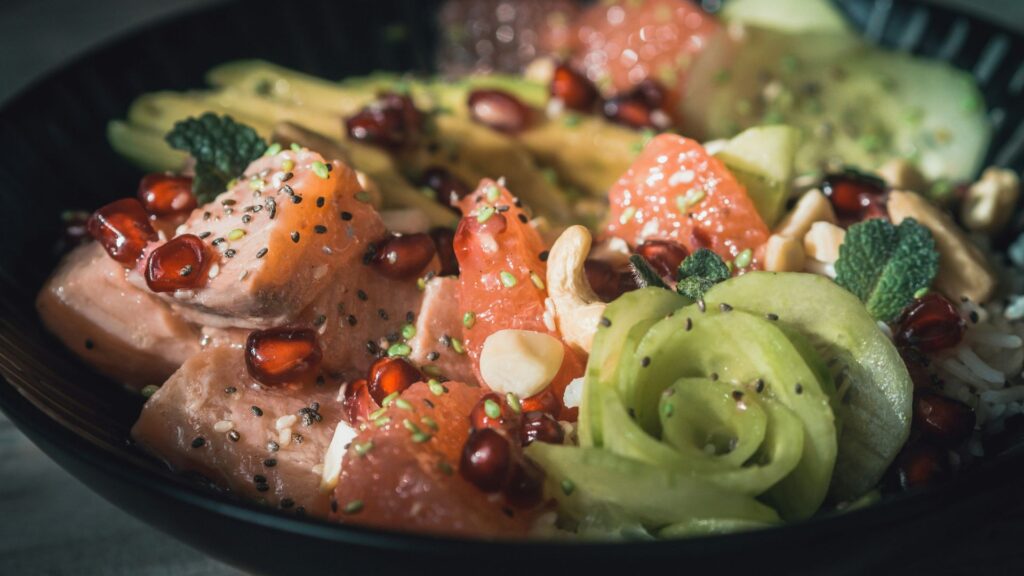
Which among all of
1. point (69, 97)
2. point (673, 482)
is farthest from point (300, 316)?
point (69, 97)

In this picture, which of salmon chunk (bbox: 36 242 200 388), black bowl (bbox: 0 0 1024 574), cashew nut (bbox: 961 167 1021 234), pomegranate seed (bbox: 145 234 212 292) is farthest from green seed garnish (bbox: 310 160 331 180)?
cashew nut (bbox: 961 167 1021 234)

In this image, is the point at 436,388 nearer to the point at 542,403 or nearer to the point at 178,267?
the point at 542,403

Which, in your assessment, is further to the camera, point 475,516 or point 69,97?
point 69,97

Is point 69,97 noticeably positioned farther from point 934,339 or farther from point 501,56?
point 934,339

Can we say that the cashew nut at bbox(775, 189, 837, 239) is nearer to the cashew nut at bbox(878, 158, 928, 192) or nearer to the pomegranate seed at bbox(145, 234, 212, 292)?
the cashew nut at bbox(878, 158, 928, 192)

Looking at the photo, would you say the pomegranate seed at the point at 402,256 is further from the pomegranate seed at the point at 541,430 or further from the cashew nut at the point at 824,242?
the cashew nut at the point at 824,242

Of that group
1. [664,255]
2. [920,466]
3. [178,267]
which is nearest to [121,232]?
[178,267]
